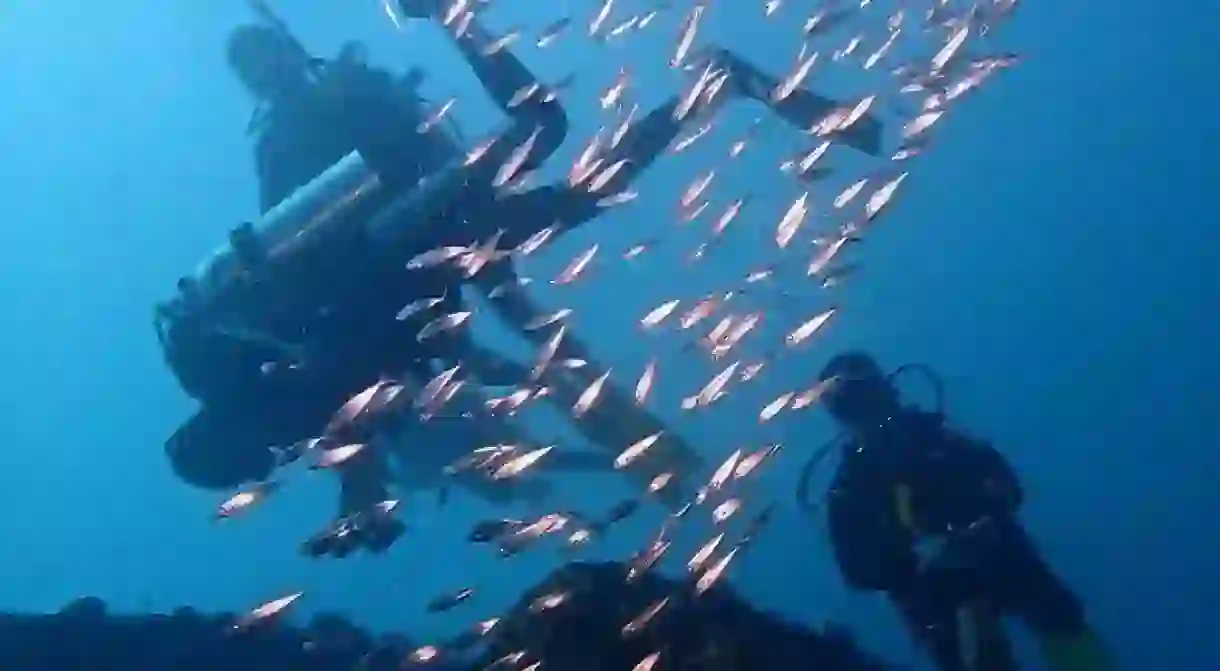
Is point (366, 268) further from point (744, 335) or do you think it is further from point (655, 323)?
point (744, 335)

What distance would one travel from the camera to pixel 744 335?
832 cm

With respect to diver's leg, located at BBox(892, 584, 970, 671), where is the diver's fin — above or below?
below

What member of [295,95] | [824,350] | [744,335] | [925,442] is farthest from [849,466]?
[824,350]

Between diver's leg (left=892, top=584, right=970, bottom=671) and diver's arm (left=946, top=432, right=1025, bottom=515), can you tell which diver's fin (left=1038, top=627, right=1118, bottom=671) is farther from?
diver's arm (left=946, top=432, right=1025, bottom=515)

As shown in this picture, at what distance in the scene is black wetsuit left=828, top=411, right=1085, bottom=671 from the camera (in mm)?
7770

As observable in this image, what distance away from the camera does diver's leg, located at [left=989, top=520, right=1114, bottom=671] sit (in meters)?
7.85

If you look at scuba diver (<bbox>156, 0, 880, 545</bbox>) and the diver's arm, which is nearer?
scuba diver (<bbox>156, 0, 880, 545</bbox>)

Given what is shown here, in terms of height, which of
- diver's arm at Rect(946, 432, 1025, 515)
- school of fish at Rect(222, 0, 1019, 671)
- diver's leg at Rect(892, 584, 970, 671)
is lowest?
diver's leg at Rect(892, 584, 970, 671)

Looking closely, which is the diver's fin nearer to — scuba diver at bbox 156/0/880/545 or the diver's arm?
the diver's arm

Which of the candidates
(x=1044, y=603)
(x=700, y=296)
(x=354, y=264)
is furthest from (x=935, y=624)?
(x=354, y=264)

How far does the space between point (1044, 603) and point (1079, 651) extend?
0.55 meters

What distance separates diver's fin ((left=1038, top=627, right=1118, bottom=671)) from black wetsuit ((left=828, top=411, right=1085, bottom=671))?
0.11 m

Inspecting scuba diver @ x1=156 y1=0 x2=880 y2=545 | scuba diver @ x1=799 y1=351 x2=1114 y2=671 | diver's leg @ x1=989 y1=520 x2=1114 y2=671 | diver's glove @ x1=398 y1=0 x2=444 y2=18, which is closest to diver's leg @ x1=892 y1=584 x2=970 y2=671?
scuba diver @ x1=799 y1=351 x2=1114 y2=671

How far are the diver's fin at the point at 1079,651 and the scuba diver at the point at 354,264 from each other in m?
3.90
